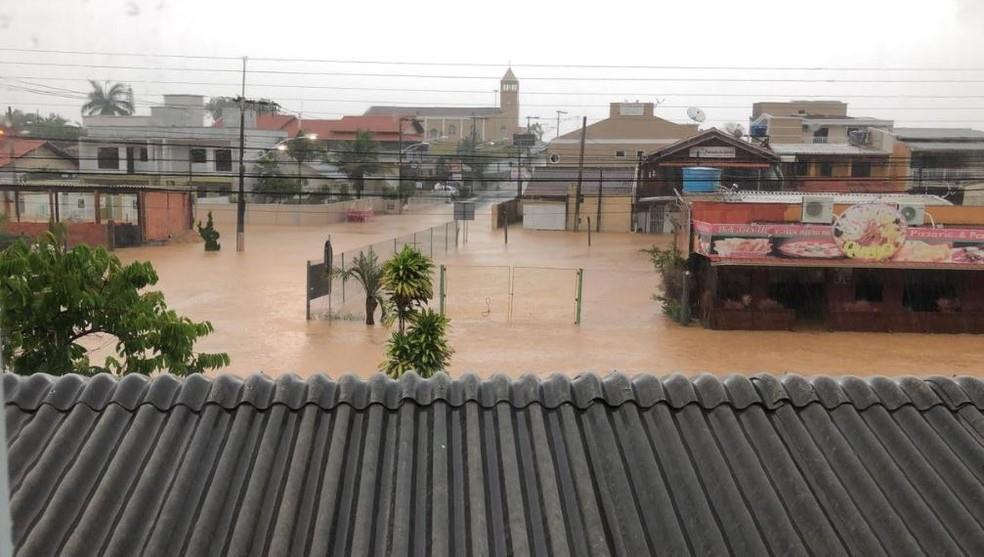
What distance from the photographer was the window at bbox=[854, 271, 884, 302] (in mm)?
6617

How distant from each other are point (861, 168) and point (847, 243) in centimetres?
423

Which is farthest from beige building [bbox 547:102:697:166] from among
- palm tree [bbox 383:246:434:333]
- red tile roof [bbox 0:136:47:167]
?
palm tree [bbox 383:246:434:333]

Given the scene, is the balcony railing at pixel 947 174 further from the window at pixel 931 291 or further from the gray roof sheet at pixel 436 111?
the gray roof sheet at pixel 436 111

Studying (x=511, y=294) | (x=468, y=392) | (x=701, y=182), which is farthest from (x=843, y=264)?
(x=468, y=392)

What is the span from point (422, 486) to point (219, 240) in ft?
34.7

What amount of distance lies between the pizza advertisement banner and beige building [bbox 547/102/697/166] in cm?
659

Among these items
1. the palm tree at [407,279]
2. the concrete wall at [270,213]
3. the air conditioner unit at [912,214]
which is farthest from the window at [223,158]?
the palm tree at [407,279]

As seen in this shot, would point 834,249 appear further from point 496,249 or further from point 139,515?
point 139,515

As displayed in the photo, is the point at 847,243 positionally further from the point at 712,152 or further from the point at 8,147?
the point at 8,147

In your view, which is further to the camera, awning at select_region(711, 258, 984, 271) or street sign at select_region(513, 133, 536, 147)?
street sign at select_region(513, 133, 536, 147)

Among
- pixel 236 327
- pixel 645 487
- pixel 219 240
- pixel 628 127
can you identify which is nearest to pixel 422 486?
pixel 645 487

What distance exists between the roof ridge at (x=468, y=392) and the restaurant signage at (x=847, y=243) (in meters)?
5.36

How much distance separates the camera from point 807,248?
6367 millimetres

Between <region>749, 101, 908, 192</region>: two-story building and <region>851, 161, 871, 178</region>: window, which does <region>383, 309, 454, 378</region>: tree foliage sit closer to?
<region>749, 101, 908, 192</region>: two-story building
